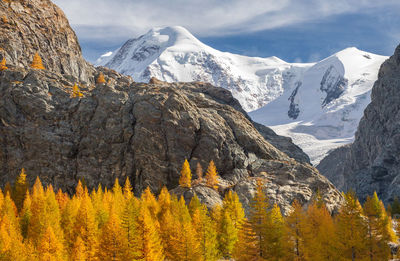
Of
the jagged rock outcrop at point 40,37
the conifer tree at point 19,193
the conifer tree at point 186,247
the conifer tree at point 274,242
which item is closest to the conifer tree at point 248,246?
the conifer tree at point 274,242

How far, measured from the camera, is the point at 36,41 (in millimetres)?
121562

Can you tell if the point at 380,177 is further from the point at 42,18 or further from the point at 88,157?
the point at 42,18

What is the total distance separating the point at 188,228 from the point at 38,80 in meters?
61.9

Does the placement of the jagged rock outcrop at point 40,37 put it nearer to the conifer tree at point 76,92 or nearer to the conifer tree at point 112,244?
the conifer tree at point 76,92

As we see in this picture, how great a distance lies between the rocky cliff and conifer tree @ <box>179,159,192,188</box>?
62.6 inches

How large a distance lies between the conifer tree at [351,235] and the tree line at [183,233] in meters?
0.12

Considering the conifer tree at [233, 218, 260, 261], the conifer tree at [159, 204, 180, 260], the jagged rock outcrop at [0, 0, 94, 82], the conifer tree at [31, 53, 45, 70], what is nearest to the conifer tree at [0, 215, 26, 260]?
the conifer tree at [159, 204, 180, 260]

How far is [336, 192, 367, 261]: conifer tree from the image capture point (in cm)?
5341

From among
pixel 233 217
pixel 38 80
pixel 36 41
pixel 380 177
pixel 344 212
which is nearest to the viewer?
pixel 344 212

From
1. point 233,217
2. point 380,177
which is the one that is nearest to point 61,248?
point 233,217

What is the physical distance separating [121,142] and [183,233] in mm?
43694

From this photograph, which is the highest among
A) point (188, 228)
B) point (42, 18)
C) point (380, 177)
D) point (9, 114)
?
point (42, 18)

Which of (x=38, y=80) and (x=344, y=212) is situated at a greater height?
(x=38, y=80)

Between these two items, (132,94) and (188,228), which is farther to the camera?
(132,94)
